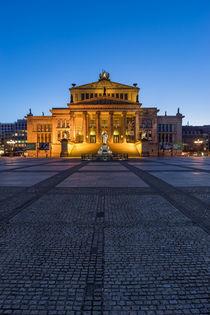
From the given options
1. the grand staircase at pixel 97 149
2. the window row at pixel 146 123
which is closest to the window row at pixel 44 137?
the grand staircase at pixel 97 149

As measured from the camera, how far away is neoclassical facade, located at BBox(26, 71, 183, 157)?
61000mm

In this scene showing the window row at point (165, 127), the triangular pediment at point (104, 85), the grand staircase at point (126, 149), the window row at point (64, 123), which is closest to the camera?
the grand staircase at point (126, 149)

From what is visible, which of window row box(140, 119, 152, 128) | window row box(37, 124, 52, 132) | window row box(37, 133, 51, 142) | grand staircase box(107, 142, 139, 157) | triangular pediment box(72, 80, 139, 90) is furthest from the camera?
window row box(37, 133, 51, 142)

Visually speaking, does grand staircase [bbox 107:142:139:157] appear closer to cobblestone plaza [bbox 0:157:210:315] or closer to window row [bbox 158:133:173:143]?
window row [bbox 158:133:173:143]

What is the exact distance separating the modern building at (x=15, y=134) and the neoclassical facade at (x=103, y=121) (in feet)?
231

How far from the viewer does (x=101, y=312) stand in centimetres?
234

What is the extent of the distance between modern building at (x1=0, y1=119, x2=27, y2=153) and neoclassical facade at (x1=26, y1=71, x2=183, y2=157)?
7052 cm

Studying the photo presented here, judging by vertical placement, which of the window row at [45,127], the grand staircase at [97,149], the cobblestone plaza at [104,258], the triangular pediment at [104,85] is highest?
the triangular pediment at [104,85]

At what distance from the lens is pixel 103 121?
7244 cm

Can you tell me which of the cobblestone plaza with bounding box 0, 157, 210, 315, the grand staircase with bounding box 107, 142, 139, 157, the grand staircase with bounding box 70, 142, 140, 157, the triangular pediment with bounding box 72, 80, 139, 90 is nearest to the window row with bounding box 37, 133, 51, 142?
the triangular pediment with bounding box 72, 80, 139, 90

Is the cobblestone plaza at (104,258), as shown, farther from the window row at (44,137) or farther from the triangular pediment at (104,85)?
the window row at (44,137)

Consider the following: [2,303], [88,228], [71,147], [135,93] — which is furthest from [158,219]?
[135,93]

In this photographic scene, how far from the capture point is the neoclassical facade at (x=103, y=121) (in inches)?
2402

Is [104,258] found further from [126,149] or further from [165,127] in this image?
[165,127]
